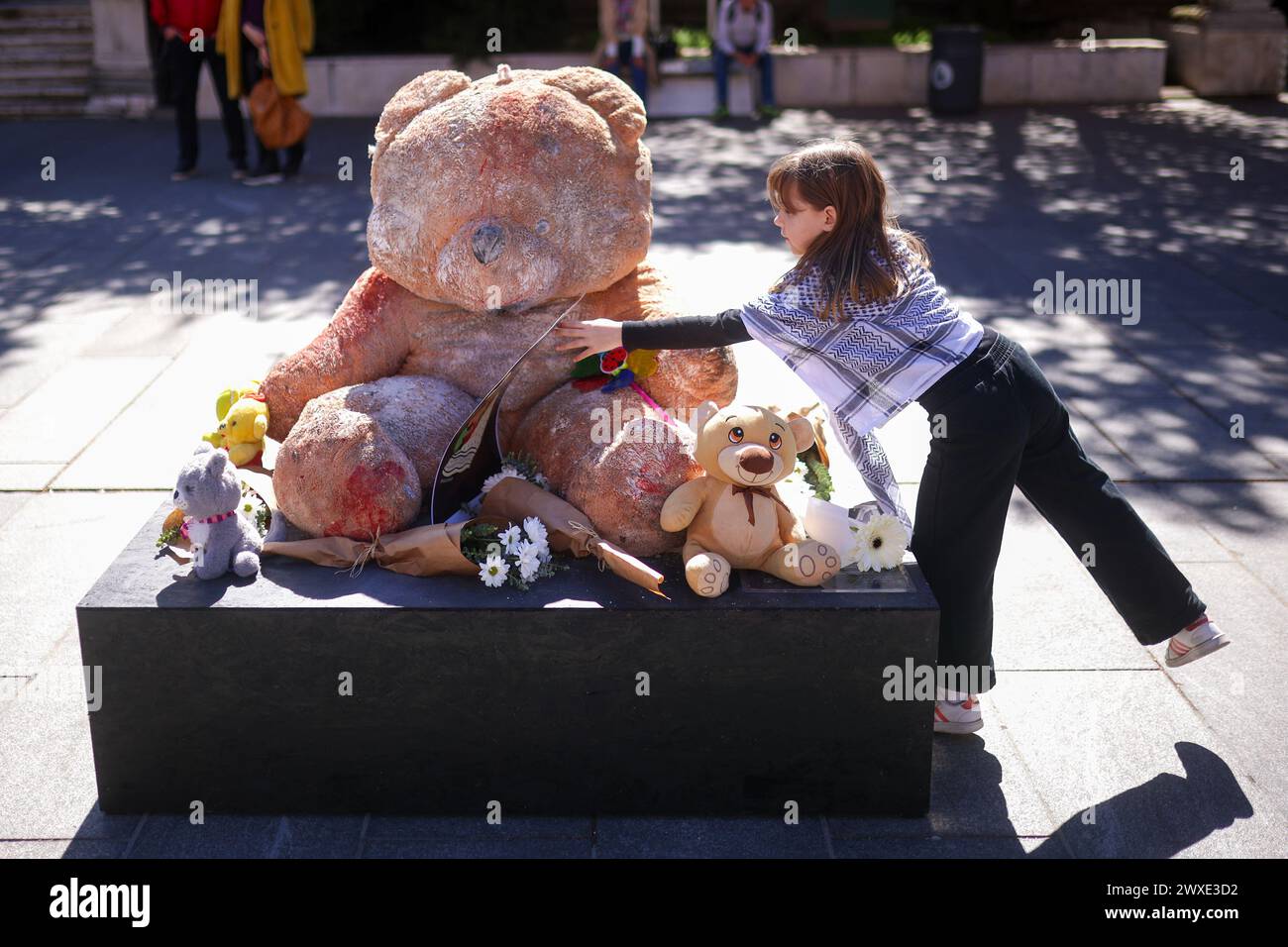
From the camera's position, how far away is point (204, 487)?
10.9ft

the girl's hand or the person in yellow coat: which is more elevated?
the person in yellow coat

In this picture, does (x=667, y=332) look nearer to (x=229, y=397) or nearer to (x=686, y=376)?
(x=686, y=376)

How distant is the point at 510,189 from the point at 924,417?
3.01 m

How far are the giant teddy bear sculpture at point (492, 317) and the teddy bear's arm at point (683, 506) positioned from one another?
0.27ft

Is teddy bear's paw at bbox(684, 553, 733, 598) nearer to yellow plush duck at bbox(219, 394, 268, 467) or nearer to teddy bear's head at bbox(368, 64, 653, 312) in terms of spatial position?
teddy bear's head at bbox(368, 64, 653, 312)

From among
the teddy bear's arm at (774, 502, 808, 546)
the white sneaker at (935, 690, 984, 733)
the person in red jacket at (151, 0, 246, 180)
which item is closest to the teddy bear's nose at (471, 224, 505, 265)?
the teddy bear's arm at (774, 502, 808, 546)

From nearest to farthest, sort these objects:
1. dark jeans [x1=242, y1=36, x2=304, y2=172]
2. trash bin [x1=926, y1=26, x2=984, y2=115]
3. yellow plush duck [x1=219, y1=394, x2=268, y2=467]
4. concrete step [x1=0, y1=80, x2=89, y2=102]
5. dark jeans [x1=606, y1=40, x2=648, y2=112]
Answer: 1. yellow plush duck [x1=219, y1=394, x2=268, y2=467]
2. dark jeans [x1=242, y1=36, x2=304, y2=172]
3. dark jeans [x1=606, y1=40, x2=648, y2=112]
4. trash bin [x1=926, y1=26, x2=984, y2=115]
5. concrete step [x1=0, y1=80, x2=89, y2=102]

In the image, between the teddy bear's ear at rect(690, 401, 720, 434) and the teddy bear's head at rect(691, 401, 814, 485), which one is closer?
the teddy bear's head at rect(691, 401, 814, 485)

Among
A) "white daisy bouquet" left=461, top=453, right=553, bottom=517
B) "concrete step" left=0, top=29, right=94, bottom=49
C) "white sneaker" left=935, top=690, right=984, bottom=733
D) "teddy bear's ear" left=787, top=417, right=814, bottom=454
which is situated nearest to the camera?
"teddy bear's ear" left=787, top=417, right=814, bottom=454

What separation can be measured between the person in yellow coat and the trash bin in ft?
22.6

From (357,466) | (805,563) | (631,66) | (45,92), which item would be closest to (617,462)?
(805,563)

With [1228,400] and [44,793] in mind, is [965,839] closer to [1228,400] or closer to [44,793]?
[44,793]

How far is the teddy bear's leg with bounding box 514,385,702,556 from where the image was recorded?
3436 millimetres

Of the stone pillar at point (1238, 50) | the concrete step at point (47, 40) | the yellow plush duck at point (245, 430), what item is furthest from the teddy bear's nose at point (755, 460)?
the concrete step at point (47, 40)
